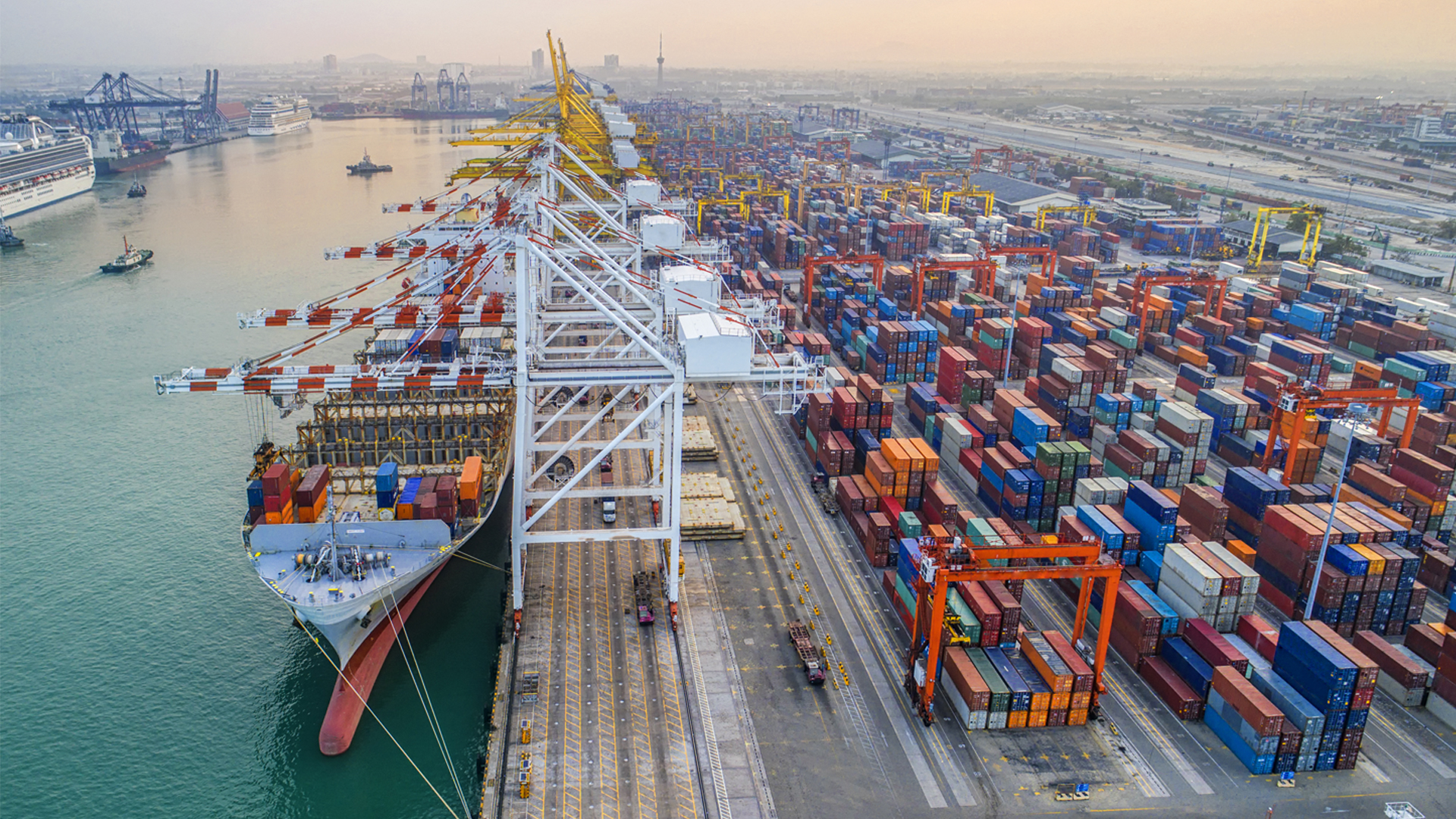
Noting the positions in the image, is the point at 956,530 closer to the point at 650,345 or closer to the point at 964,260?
the point at 650,345

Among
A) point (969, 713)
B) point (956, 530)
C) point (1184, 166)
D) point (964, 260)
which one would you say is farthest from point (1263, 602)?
point (1184, 166)

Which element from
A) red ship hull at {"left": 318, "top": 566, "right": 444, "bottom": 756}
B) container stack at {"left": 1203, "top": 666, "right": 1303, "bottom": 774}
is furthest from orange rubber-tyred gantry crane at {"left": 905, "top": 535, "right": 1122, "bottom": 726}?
red ship hull at {"left": 318, "top": 566, "right": 444, "bottom": 756}

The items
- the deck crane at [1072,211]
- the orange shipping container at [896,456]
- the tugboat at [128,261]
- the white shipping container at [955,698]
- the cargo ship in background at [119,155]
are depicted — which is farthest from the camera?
the cargo ship in background at [119,155]

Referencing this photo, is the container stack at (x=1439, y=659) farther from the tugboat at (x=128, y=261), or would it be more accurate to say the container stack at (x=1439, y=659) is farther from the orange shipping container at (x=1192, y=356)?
the tugboat at (x=128, y=261)

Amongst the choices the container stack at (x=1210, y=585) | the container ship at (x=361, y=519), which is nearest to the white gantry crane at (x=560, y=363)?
the container ship at (x=361, y=519)

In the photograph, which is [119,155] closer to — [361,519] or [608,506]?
[608,506]

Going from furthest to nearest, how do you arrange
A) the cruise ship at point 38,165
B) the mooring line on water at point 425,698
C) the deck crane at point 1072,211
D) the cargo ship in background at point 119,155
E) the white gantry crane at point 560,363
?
the cargo ship in background at point 119,155, the cruise ship at point 38,165, the deck crane at point 1072,211, the white gantry crane at point 560,363, the mooring line on water at point 425,698
